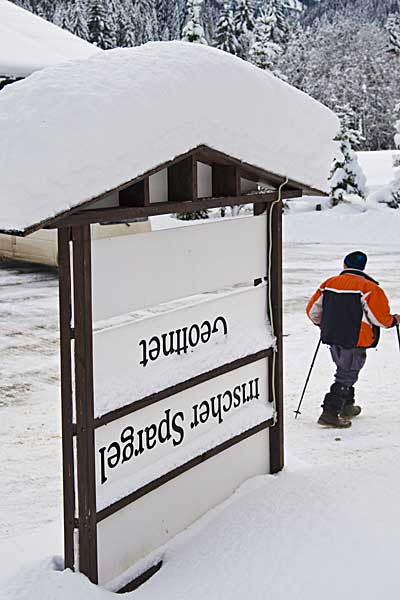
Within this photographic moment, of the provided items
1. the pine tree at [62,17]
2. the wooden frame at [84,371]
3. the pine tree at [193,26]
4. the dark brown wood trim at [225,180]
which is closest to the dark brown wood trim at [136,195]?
the wooden frame at [84,371]

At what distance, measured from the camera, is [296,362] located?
9266 millimetres

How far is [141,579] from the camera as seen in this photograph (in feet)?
13.9

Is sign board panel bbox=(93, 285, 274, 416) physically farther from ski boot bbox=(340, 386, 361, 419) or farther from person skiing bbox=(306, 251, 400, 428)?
ski boot bbox=(340, 386, 361, 419)

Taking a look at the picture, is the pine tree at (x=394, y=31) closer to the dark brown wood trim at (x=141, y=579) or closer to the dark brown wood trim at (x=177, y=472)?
the dark brown wood trim at (x=177, y=472)

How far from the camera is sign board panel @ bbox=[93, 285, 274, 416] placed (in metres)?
4.05

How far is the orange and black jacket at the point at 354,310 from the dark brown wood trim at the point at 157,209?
6.56 feet

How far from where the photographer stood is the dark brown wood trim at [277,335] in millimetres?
5227

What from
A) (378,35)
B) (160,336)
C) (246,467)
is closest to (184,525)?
→ (246,467)

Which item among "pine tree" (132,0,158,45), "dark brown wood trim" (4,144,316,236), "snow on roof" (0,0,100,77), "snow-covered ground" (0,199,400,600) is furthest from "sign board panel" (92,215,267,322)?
"pine tree" (132,0,158,45)

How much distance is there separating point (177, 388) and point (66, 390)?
0.72m

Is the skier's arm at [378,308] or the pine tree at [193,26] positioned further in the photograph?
the pine tree at [193,26]

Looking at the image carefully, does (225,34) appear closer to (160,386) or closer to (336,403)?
(336,403)

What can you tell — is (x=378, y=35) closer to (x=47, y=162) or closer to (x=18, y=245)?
(x=18, y=245)

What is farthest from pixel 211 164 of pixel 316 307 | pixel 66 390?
pixel 316 307
